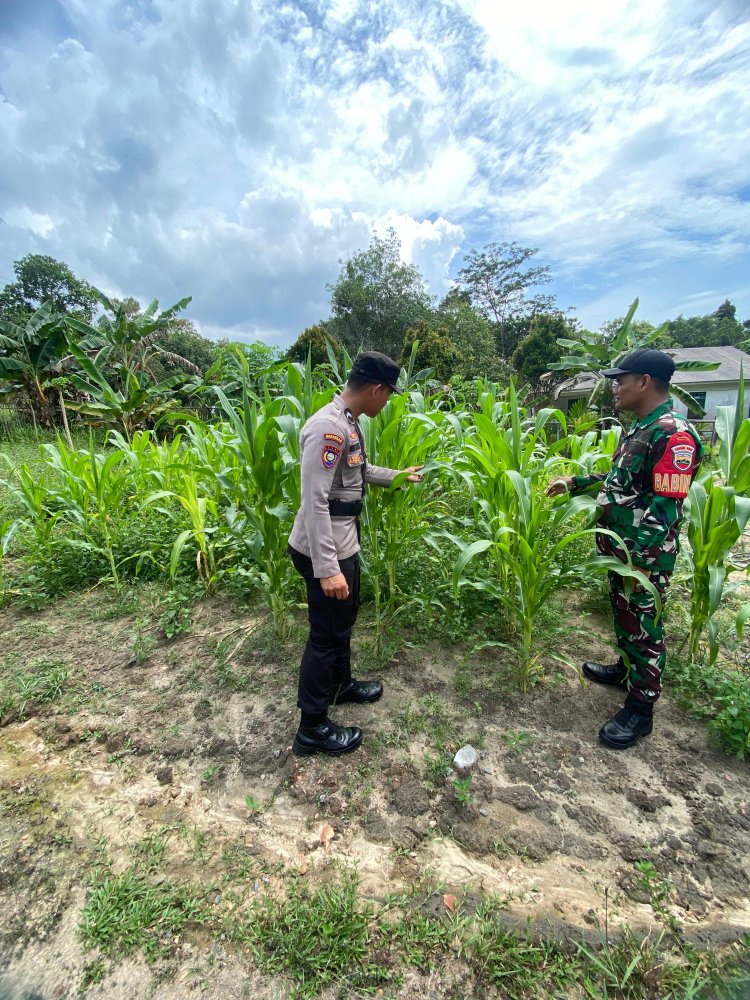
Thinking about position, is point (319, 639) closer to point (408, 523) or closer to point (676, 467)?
point (408, 523)

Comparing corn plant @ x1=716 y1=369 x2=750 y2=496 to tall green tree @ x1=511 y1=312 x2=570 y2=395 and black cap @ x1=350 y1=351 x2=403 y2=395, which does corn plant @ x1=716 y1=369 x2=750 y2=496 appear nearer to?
black cap @ x1=350 y1=351 x2=403 y2=395

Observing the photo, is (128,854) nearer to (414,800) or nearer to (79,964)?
(79,964)

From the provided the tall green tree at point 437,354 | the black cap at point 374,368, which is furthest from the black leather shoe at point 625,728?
the tall green tree at point 437,354

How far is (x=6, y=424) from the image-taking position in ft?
45.3

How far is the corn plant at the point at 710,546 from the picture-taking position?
1845 millimetres

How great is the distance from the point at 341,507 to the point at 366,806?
1142 millimetres

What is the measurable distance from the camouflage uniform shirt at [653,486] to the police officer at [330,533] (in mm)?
1103

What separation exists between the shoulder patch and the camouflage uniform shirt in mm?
1257

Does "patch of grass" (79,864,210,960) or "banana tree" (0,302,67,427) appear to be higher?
"banana tree" (0,302,67,427)

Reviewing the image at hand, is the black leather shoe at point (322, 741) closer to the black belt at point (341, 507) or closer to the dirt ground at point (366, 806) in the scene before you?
the dirt ground at point (366, 806)

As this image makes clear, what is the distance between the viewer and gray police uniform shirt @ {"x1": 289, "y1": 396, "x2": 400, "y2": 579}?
5.24ft

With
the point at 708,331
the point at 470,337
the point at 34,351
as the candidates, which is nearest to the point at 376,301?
the point at 470,337

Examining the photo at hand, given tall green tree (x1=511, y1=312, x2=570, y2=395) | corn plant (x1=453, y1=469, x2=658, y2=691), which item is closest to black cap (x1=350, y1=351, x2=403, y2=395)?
corn plant (x1=453, y1=469, x2=658, y2=691)

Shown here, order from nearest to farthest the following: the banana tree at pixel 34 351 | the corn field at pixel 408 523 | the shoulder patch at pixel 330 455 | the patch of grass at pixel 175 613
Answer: the shoulder patch at pixel 330 455
the corn field at pixel 408 523
the patch of grass at pixel 175 613
the banana tree at pixel 34 351
